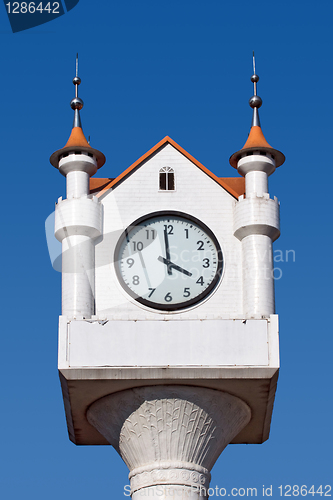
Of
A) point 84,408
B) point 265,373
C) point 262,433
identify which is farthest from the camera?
point 262,433

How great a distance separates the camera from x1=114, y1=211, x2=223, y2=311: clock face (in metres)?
31.0

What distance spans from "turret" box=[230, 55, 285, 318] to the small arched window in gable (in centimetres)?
178

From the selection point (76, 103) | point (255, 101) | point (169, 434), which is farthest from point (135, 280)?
point (255, 101)

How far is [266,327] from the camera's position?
2961cm

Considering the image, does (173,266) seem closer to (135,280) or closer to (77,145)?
(135,280)

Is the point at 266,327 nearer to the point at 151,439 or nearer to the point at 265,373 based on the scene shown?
the point at 265,373

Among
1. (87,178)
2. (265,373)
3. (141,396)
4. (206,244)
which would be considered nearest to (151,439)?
(141,396)

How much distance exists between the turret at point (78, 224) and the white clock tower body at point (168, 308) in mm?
32

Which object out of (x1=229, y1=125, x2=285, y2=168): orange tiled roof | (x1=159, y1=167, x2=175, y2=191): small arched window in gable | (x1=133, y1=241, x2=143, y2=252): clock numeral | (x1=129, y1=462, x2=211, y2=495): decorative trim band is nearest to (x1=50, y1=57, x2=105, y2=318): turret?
(x1=133, y1=241, x2=143, y2=252): clock numeral

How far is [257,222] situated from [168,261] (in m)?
2.65

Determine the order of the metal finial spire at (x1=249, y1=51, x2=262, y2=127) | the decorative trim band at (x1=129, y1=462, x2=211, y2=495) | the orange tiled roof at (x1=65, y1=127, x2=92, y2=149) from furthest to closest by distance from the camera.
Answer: the metal finial spire at (x1=249, y1=51, x2=262, y2=127) < the orange tiled roof at (x1=65, y1=127, x2=92, y2=149) < the decorative trim band at (x1=129, y1=462, x2=211, y2=495)

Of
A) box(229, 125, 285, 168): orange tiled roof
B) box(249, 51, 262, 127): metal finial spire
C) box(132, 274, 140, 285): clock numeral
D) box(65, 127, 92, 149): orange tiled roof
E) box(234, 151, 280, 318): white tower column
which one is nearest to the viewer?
box(234, 151, 280, 318): white tower column

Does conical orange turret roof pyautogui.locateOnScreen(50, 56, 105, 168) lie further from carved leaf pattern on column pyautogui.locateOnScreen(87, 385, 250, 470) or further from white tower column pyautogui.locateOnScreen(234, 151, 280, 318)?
carved leaf pattern on column pyautogui.locateOnScreen(87, 385, 250, 470)

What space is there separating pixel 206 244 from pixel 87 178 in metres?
3.90
